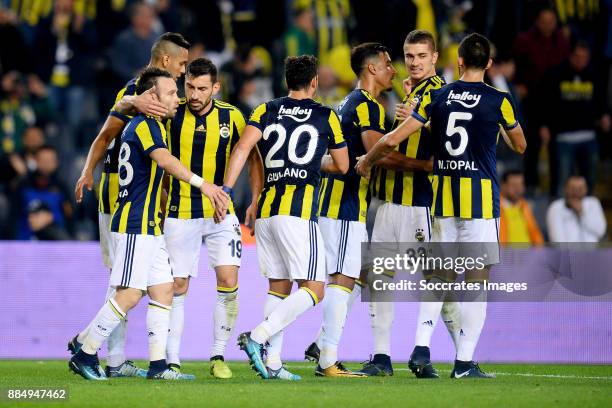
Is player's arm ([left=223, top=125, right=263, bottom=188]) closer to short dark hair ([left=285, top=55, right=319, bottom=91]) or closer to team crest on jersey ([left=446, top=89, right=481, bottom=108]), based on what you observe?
short dark hair ([left=285, top=55, right=319, bottom=91])

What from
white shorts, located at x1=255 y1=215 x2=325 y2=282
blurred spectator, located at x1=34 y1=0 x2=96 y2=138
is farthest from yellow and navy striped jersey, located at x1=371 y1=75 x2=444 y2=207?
blurred spectator, located at x1=34 y1=0 x2=96 y2=138

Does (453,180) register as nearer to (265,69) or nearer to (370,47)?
(370,47)

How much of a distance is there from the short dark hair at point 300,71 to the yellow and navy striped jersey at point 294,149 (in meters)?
0.11

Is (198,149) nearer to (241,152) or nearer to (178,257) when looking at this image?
(241,152)

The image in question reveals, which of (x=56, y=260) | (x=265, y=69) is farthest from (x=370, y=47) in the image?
(x=265, y=69)

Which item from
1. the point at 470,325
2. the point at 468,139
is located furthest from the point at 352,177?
the point at 470,325

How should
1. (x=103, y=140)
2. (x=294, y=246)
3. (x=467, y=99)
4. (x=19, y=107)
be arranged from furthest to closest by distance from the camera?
(x=19, y=107) → (x=103, y=140) → (x=467, y=99) → (x=294, y=246)

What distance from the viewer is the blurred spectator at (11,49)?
14.8 metres

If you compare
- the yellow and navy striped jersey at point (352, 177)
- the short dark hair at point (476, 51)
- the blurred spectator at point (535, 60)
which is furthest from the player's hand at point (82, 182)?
the blurred spectator at point (535, 60)

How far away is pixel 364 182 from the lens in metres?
9.10

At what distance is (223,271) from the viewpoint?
8750 millimetres

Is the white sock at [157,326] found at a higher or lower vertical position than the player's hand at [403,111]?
lower

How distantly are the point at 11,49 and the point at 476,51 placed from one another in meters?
7.93

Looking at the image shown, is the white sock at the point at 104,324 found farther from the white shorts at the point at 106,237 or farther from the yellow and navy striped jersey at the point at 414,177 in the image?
the yellow and navy striped jersey at the point at 414,177
